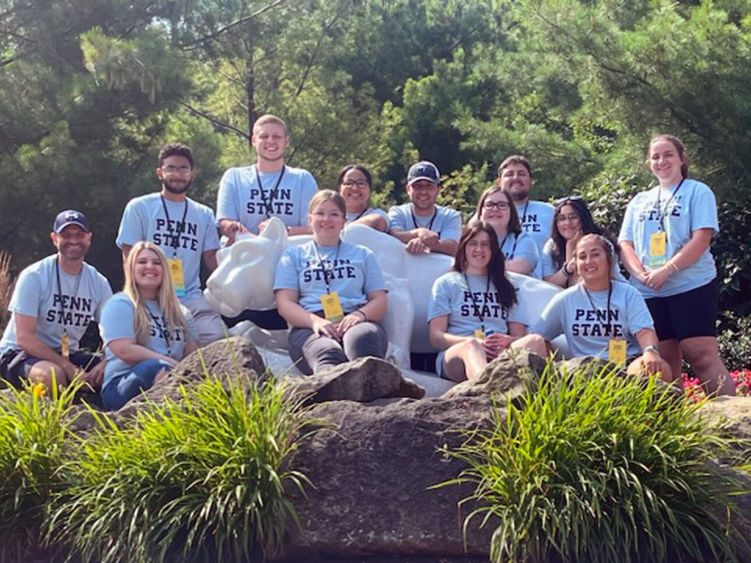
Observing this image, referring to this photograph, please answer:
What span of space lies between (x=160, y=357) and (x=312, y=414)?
1.40 m

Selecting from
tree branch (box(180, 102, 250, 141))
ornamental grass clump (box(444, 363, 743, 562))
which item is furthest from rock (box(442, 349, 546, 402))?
tree branch (box(180, 102, 250, 141))

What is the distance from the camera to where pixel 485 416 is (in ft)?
15.7

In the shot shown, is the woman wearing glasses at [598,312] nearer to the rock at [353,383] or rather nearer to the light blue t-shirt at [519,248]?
the light blue t-shirt at [519,248]

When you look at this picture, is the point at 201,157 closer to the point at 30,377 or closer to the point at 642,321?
the point at 30,377

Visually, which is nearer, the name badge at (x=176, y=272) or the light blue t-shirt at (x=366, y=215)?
the name badge at (x=176, y=272)

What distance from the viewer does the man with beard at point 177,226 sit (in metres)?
6.90

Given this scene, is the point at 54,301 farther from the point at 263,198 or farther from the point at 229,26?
the point at 229,26

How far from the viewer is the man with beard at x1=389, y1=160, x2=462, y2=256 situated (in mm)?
7145

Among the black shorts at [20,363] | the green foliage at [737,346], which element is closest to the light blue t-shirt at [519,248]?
the black shorts at [20,363]

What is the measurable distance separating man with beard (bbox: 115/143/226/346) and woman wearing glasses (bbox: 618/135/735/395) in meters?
2.61

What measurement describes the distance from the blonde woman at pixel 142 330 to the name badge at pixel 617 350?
2319mm

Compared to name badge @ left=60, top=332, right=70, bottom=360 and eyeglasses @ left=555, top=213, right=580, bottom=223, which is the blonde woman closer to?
name badge @ left=60, top=332, right=70, bottom=360

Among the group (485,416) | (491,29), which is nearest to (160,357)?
(485,416)

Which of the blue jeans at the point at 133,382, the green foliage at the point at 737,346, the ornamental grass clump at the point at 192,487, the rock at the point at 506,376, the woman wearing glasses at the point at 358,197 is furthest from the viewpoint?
the green foliage at the point at 737,346
